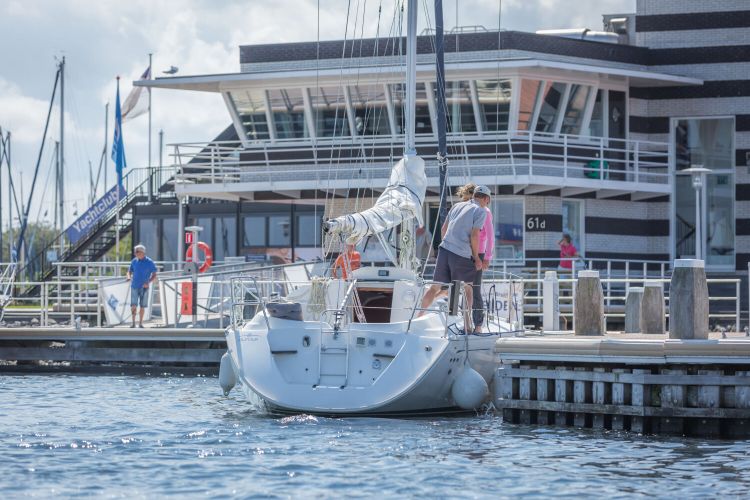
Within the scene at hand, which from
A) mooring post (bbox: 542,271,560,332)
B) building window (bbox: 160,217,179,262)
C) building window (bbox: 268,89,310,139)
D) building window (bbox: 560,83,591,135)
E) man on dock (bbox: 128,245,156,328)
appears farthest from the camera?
building window (bbox: 160,217,179,262)

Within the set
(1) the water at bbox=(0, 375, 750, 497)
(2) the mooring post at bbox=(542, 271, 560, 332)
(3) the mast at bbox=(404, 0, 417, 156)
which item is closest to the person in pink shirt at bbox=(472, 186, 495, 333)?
(1) the water at bbox=(0, 375, 750, 497)

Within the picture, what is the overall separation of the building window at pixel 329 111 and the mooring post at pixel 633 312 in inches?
505

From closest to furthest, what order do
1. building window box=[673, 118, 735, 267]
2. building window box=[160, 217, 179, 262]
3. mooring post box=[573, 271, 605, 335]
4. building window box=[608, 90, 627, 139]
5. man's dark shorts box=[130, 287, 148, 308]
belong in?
1. mooring post box=[573, 271, 605, 335]
2. man's dark shorts box=[130, 287, 148, 308]
3. building window box=[608, 90, 627, 139]
4. building window box=[673, 118, 735, 267]
5. building window box=[160, 217, 179, 262]

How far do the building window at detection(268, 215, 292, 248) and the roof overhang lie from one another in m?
4.79

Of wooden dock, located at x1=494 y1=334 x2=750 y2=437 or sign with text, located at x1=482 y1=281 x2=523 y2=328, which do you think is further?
sign with text, located at x1=482 y1=281 x2=523 y2=328

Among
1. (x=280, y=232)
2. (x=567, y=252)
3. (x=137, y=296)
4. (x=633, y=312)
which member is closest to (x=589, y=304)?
(x=633, y=312)

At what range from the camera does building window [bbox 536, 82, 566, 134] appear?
111ft

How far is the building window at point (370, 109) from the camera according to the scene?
3419 cm

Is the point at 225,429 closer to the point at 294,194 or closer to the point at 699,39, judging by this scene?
the point at 294,194

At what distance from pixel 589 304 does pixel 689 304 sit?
2.37m

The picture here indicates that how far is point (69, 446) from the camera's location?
621 inches

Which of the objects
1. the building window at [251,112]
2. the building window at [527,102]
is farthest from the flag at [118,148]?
the building window at [527,102]

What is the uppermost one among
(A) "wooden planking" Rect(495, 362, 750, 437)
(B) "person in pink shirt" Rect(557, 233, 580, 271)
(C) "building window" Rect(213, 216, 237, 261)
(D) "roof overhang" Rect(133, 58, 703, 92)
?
(D) "roof overhang" Rect(133, 58, 703, 92)

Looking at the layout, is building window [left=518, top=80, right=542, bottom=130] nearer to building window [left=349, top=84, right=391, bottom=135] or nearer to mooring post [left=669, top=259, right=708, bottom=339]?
building window [left=349, top=84, right=391, bottom=135]
